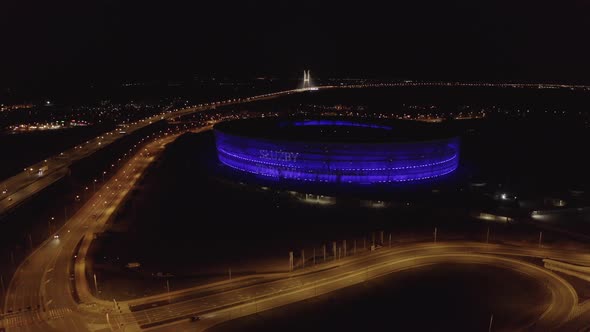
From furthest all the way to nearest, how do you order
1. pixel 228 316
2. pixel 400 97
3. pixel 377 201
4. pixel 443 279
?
pixel 400 97 → pixel 377 201 → pixel 443 279 → pixel 228 316

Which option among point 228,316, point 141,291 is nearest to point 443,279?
point 228,316

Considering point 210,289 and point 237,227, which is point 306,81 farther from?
point 210,289

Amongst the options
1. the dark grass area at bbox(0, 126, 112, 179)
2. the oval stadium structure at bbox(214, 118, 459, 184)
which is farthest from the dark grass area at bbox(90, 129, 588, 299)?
the dark grass area at bbox(0, 126, 112, 179)

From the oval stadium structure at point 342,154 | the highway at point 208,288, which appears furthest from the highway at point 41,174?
the oval stadium structure at point 342,154

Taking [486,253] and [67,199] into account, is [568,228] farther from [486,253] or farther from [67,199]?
[67,199]

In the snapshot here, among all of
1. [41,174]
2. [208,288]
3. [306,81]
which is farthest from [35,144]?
[306,81]

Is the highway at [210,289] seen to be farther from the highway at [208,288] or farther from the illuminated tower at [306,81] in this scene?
the illuminated tower at [306,81]

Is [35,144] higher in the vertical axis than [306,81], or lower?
lower
